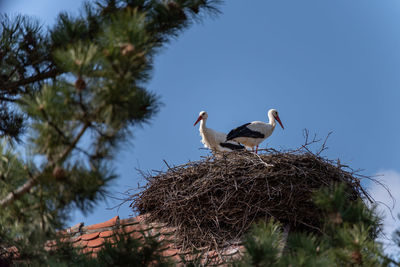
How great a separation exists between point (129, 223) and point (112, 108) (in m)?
3.07

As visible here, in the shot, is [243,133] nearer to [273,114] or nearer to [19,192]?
[273,114]

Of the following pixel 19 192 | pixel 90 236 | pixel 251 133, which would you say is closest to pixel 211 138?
pixel 251 133

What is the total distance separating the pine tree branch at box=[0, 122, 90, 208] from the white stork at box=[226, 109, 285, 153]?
18.2ft

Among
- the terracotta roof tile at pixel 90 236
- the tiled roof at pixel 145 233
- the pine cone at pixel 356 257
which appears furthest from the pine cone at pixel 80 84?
the terracotta roof tile at pixel 90 236

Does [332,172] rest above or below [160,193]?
below

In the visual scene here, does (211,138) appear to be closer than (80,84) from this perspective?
No

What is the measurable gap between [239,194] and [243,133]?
3.19 m

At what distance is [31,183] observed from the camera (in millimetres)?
3045

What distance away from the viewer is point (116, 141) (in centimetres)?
306

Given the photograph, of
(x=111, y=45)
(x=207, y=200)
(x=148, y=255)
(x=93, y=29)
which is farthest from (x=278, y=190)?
(x=111, y=45)

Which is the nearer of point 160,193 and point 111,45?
point 111,45

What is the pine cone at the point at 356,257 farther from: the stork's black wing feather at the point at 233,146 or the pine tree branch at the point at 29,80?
the stork's black wing feather at the point at 233,146

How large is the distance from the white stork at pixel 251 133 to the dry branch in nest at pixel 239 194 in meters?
2.58

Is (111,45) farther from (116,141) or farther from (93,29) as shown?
(93,29)
